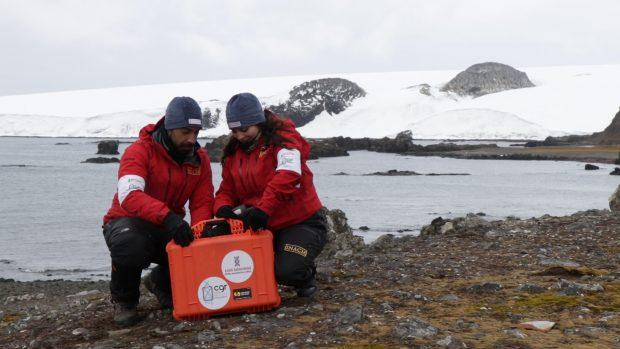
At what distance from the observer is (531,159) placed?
48688mm

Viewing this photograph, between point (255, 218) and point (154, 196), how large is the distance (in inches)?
30.5

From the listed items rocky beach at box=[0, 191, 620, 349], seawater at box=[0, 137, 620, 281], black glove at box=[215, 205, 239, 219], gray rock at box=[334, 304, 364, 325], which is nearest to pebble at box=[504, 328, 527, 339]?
rocky beach at box=[0, 191, 620, 349]

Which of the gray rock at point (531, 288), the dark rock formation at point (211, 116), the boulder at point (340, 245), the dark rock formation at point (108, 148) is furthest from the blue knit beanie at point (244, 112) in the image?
the dark rock formation at point (211, 116)

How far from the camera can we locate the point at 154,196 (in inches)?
194

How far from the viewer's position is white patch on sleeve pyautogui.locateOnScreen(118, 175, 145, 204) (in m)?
4.57

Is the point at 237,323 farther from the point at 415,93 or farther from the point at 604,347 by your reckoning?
the point at 415,93

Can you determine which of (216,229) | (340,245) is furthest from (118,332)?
(340,245)

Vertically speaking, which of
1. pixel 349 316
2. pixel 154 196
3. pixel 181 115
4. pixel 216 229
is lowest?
pixel 349 316

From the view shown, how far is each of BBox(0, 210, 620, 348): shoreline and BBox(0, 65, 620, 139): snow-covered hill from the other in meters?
75.1

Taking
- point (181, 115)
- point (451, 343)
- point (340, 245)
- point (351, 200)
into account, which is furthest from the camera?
point (351, 200)

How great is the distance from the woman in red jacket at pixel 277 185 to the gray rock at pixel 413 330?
0.92 meters

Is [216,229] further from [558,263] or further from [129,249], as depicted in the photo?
[558,263]

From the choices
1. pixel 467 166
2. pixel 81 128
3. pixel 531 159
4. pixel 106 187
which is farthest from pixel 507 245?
pixel 81 128

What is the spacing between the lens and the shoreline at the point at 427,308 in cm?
402
